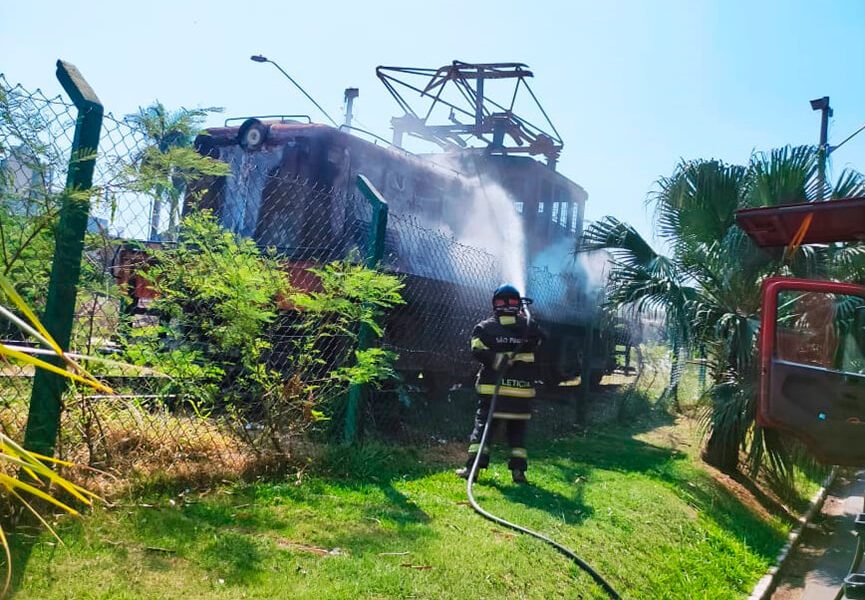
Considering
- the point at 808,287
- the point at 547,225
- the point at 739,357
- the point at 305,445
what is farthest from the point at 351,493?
the point at 547,225

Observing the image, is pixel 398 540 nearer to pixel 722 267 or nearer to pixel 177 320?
pixel 177 320

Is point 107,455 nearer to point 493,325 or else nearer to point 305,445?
point 305,445

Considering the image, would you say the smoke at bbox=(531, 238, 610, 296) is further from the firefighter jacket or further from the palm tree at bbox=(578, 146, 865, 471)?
the firefighter jacket

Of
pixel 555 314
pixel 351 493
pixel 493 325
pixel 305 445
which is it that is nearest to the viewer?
pixel 351 493

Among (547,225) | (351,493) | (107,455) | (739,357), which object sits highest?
(547,225)

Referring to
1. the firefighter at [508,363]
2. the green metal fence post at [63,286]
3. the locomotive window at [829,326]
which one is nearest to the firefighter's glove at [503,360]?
the firefighter at [508,363]

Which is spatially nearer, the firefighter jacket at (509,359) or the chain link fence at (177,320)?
the chain link fence at (177,320)

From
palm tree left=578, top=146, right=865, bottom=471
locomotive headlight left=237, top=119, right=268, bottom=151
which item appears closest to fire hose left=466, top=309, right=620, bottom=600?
palm tree left=578, top=146, right=865, bottom=471

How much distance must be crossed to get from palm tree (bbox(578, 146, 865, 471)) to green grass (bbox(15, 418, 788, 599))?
1.23m

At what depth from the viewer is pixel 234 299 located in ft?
11.5

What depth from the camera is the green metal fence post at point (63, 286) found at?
2803 mm

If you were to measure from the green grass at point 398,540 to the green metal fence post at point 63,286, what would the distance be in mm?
442

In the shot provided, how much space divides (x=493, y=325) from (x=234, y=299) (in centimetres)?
232

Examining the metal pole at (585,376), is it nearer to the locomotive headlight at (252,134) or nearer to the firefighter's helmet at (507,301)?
the firefighter's helmet at (507,301)
